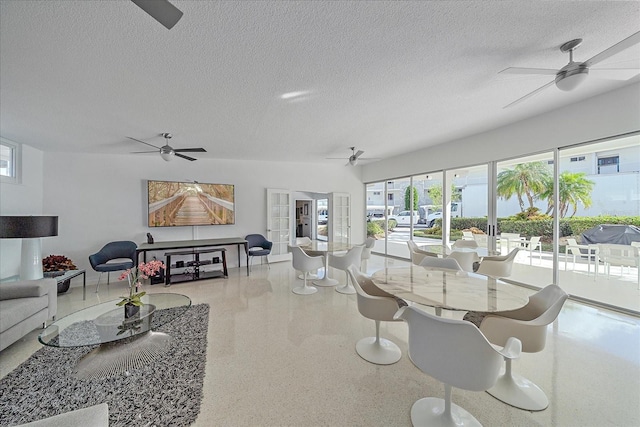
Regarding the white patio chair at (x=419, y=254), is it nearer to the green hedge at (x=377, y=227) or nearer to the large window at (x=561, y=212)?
the large window at (x=561, y=212)

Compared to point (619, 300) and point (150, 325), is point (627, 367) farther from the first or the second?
point (150, 325)

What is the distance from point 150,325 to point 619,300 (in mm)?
5823

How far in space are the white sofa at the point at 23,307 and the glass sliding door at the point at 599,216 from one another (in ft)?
22.7

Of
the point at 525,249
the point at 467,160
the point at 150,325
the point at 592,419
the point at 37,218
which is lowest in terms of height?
the point at 592,419

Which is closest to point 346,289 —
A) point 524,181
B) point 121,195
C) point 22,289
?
point 524,181

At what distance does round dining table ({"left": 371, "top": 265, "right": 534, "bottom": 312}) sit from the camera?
5.64 ft

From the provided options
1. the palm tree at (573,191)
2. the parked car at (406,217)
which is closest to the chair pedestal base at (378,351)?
the palm tree at (573,191)

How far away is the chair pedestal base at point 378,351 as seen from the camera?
2.25m

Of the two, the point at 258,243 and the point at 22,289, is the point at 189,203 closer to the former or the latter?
the point at 258,243

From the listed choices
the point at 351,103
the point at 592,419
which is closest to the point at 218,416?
the point at 592,419

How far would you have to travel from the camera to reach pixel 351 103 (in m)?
3.10

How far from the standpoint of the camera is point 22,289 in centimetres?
270

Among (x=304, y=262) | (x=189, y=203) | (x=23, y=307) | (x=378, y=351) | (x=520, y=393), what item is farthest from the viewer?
(x=189, y=203)

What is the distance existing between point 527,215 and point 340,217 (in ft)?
14.5
